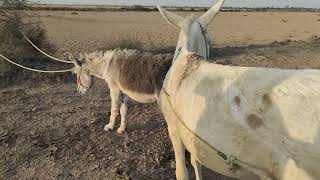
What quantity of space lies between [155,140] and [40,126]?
2366 mm

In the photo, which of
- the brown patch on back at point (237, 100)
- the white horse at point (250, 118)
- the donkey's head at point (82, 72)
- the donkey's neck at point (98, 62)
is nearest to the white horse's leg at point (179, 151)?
the white horse at point (250, 118)

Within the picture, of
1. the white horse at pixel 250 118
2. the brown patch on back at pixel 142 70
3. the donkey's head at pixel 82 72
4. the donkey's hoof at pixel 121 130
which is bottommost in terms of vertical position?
the donkey's hoof at pixel 121 130

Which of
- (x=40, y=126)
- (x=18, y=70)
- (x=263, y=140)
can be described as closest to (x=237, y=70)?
(x=263, y=140)

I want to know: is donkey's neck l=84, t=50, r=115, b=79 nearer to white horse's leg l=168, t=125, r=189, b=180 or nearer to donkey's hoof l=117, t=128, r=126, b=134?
donkey's hoof l=117, t=128, r=126, b=134

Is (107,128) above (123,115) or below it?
below

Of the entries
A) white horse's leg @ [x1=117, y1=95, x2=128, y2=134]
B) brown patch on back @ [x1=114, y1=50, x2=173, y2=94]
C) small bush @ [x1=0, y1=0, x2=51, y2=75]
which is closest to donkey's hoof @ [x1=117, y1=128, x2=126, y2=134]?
white horse's leg @ [x1=117, y1=95, x2=128, y2=134]

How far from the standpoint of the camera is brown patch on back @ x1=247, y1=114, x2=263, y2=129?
3691mm

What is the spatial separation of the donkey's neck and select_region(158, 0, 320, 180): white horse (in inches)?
184

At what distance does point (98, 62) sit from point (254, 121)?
6350 mm

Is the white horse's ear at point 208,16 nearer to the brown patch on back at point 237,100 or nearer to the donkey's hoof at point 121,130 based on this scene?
the brown patch on back at point 237,100

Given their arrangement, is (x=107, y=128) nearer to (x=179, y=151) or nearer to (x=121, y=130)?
(x=121, y=130)

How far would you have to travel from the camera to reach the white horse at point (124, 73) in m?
8.32

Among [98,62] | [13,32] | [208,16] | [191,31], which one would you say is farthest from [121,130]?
[13,32]

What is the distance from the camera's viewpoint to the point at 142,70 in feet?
27.8
